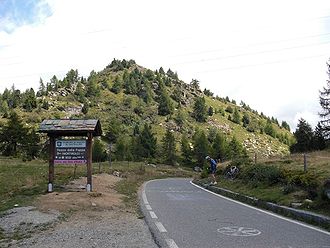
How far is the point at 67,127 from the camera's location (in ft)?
57.3

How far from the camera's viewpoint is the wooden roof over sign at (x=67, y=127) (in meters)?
17.4

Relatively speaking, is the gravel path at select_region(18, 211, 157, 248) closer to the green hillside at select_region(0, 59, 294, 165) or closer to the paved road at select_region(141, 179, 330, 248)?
the paved road at select_region(141, 179, 330, 248)

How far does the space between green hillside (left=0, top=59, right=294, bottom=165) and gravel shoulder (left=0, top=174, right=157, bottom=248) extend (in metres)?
101

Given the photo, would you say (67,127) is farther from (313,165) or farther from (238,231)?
(313,165)

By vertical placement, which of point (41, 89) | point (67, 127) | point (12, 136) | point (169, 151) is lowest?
point (169, 151)

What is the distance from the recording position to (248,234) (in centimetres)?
850

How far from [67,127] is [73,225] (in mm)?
8332

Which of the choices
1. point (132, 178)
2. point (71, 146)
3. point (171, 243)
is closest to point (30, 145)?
point (132, 178)

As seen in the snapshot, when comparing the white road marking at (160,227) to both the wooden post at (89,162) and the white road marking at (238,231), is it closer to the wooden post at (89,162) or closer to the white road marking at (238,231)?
the white road marking at (238,231)

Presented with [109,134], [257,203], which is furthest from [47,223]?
[109,134]

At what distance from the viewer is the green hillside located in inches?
5202

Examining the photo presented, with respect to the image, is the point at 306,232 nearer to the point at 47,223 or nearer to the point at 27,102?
the point at 47,223

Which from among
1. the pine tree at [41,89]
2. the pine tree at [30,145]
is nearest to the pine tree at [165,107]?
the pine tree at [41,89]

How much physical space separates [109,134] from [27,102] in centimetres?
3833
